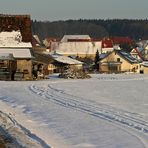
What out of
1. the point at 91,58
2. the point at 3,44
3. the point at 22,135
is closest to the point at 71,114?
the point at 22,135

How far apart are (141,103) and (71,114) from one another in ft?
16.6

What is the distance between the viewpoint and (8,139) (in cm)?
1196

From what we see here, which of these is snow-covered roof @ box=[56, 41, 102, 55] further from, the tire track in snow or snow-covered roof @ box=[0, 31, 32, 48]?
the tire track in snow

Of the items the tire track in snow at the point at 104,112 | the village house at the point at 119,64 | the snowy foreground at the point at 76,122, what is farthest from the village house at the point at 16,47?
the village house at the point at 119,64

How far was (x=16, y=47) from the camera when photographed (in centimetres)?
4428

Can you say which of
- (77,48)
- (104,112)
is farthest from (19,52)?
(77,48)

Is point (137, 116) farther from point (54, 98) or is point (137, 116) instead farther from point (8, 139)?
point (54, 98)

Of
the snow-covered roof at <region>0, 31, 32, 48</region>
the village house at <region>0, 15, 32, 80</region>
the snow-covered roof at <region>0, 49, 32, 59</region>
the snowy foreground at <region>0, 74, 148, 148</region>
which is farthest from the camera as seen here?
the snow-covered roof at <region>0, 31, 32, 48</region>

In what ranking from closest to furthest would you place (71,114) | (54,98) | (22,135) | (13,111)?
(22,135) → (71,114) → (13,111) → (54,98)

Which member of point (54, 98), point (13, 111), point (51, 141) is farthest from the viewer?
point (54, 98)

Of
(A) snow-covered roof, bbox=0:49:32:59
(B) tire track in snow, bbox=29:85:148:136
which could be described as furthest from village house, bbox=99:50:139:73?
(B) tire track in snow, bbox=29:85:148:136

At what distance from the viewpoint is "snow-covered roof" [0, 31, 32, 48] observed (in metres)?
44.4

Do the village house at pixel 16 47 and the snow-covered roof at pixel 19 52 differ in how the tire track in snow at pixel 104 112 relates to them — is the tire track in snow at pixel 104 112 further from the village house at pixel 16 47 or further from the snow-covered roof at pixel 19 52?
the snow-covered roof at pixel 19 52

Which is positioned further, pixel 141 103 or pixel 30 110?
pixel 141 103
